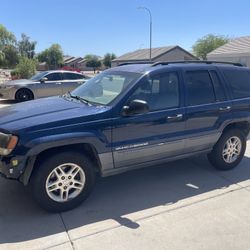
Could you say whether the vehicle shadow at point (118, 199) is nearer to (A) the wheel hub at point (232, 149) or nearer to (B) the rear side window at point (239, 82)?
(A) the wheel hub at point (232, 149)

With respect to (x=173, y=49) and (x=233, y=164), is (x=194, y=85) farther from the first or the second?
(x=173, y=49)

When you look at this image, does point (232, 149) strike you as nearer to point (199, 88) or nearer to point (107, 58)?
point (199, 88)

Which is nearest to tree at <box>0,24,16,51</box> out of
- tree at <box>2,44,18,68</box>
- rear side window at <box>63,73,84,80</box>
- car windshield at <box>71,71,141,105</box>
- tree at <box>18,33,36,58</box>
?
tree at <box>2,44,18,68</box>

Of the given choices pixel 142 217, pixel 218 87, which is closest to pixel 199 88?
pixel 218 87

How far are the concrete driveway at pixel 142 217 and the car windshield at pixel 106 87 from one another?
1.26 meters

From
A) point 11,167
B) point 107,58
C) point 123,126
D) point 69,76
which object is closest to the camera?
point 11,167

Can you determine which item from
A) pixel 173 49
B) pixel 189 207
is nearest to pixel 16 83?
pixel 189 207

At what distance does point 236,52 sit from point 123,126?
96.9 ft

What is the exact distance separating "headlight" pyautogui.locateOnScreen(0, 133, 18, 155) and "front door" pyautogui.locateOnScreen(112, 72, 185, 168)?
1.14 meters

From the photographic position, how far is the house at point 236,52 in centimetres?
2961

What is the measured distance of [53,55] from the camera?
90.4 metres

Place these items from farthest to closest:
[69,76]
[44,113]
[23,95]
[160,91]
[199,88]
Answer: [69,76], [23,95], [199,88], [160,91], [44,113]

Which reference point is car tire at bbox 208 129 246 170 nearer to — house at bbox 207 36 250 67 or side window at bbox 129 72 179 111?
side window at bbox 129 72 179 111

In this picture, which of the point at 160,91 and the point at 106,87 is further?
the point at 106,87
